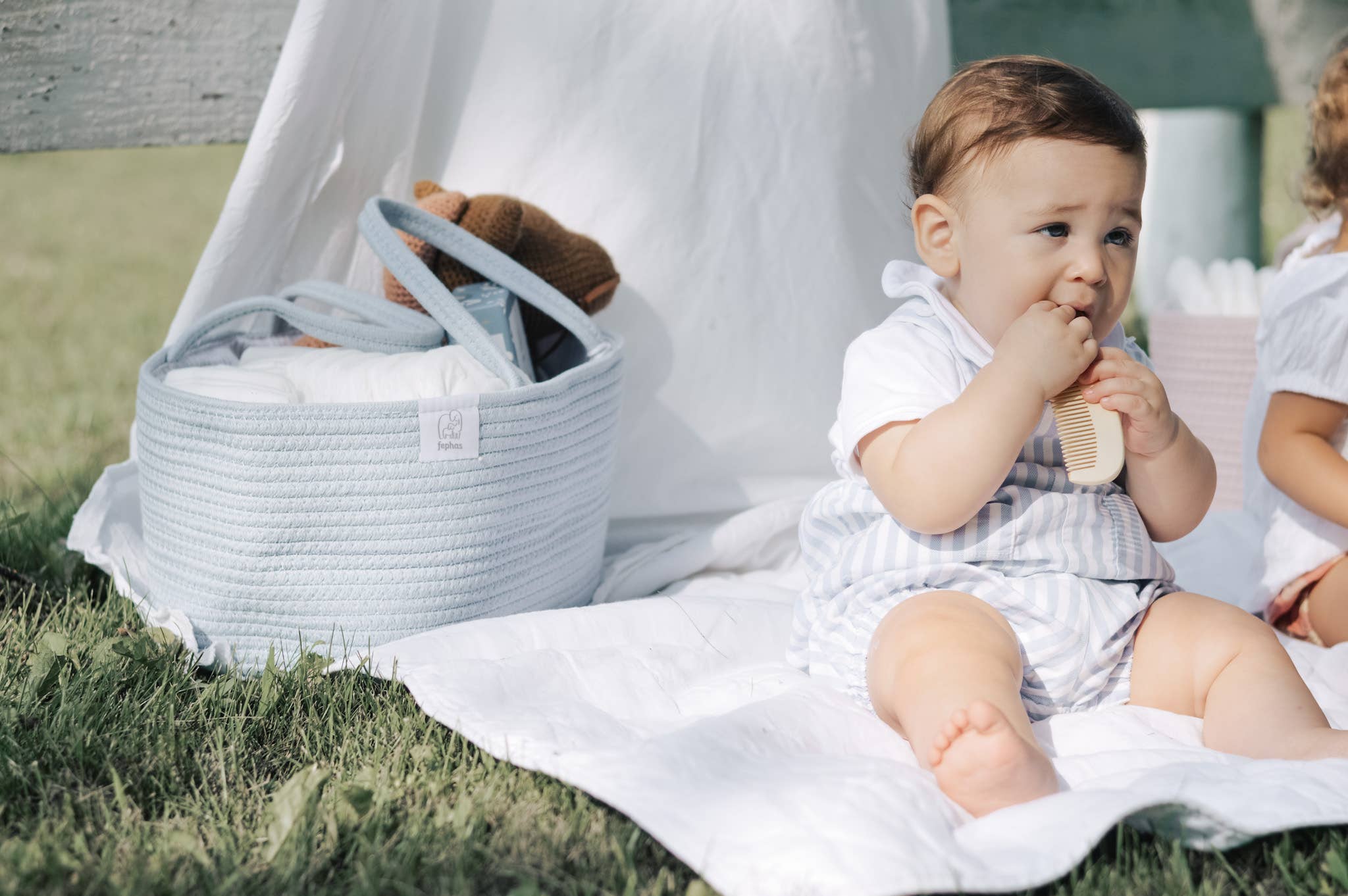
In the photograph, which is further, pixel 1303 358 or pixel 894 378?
pixel 1303 358

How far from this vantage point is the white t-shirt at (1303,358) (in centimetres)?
151

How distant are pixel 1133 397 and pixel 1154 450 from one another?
0.09 m

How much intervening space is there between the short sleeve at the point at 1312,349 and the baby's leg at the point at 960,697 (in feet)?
2.03

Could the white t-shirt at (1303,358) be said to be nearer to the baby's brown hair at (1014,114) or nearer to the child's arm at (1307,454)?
the child's arm at (1307,454)

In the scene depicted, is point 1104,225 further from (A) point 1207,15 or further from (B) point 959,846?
(A) point 1207,15

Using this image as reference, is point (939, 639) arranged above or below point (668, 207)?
below

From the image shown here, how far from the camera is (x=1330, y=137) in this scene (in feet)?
5.21

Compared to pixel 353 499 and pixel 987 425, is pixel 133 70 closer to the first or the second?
pixel 353 499

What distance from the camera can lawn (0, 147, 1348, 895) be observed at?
0.94m

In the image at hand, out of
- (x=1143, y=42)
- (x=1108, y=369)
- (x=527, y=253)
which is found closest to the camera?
(x=1108, y=369)

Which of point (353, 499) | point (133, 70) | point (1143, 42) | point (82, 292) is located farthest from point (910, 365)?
point (82, 292)

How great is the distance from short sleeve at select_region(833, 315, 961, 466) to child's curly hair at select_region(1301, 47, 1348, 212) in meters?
0.68

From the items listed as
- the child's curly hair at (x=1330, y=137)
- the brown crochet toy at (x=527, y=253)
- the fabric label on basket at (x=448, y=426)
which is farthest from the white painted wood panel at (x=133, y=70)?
the child's curly hair at (x=1330, y=137)

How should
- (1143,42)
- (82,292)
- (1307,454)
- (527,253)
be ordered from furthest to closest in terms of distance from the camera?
(82,292)
(1143,42)
(527,253)
(1307,454)
